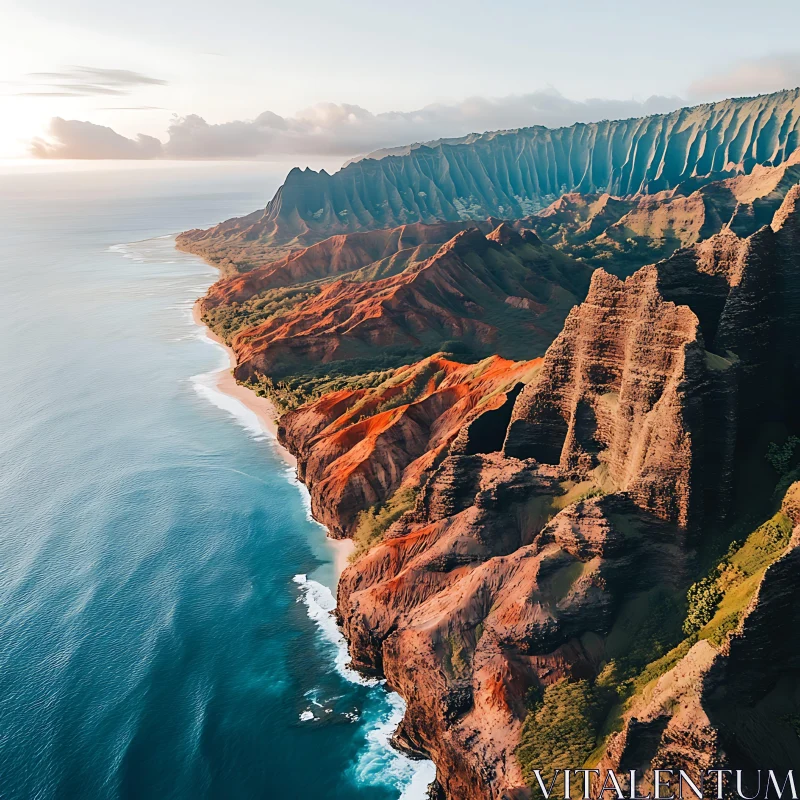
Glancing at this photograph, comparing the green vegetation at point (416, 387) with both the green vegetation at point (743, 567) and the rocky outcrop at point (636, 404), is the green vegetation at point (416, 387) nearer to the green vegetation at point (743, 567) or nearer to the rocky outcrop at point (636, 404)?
the rocky outcrop at point (636, 404)

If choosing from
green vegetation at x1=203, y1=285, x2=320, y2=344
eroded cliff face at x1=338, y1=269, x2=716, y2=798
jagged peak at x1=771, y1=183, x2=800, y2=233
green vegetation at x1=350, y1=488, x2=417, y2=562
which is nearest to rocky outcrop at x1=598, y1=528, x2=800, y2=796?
eroded cliff face at x1=338, y1=269, x2=716, y2=798

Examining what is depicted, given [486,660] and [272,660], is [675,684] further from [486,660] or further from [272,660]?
[272,660]

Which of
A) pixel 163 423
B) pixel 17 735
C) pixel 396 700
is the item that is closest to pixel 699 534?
pixel 396 700

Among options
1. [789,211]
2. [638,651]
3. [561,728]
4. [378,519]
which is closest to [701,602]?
[638,651]

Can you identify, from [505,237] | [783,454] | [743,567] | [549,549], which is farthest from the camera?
[505,237]

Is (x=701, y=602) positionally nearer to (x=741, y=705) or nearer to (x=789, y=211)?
(x=741, y=705)

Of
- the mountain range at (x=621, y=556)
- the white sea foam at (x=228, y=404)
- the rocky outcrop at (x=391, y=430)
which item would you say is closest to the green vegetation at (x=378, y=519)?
the rocky outcrop at (x=391, y=430)

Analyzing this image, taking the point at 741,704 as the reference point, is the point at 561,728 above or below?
below
